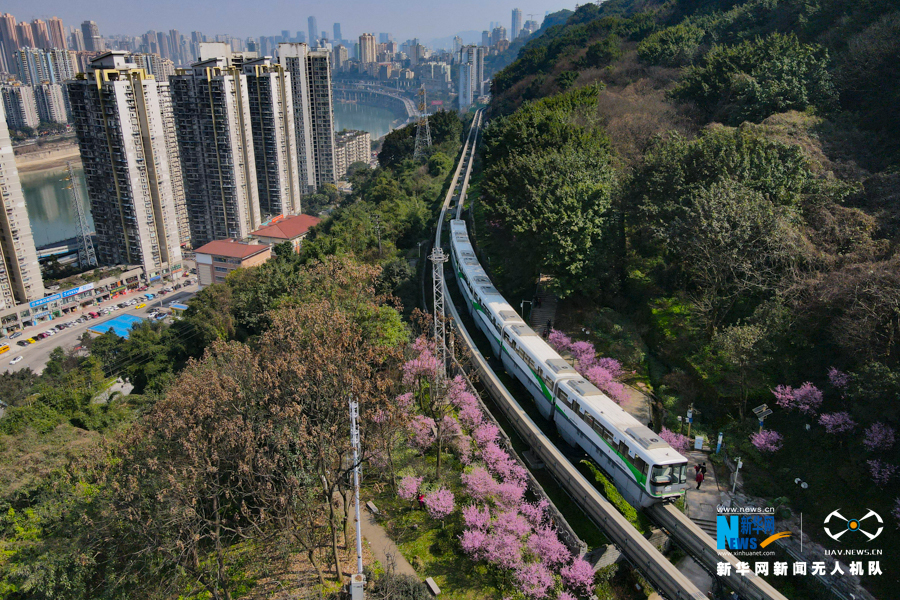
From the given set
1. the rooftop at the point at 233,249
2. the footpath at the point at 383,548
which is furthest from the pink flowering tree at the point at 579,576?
the rooftop at the point at 233,249

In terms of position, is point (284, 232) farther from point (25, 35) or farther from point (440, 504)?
point (25, 35)

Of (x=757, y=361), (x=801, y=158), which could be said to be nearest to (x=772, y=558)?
(x=757, y=361)

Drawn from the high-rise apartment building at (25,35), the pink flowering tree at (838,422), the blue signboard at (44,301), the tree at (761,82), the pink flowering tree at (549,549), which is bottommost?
the blue signboard at (44,301)

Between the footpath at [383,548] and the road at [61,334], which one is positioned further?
the road at [61,334]

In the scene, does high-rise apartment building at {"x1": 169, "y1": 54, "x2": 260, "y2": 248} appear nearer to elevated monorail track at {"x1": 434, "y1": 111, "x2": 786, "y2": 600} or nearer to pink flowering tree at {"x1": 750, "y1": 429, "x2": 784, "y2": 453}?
elevated monorail track at {"x1": 434, "y1": 111, "x2": 786, "y2": 600}

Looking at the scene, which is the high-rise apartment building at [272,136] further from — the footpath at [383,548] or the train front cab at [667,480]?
the train front cab at [667,480]

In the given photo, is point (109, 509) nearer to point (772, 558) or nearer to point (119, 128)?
point (772, 558)
